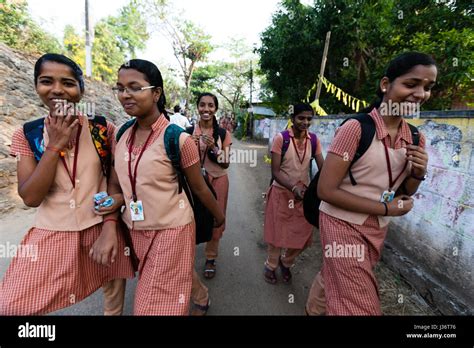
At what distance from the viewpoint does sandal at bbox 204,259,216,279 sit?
114 inches

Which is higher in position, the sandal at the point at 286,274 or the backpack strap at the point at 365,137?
the backpack strap at the point at 365,137

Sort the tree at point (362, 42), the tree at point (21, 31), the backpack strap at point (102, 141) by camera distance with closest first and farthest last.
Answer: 1. the backpack strap at point (102, 141)
2. the tree at point (362, 42)
3. the tree at point (21, 31)

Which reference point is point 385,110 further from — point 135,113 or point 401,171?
point 135,113

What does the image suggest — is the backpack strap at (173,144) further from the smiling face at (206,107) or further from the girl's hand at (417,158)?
the smiling face at (206,107)

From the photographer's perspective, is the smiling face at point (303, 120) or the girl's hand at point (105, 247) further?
the smiling face at point (303, 120)

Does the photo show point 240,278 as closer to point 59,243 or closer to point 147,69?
point 59,243

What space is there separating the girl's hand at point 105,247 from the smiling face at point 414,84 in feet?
5.76

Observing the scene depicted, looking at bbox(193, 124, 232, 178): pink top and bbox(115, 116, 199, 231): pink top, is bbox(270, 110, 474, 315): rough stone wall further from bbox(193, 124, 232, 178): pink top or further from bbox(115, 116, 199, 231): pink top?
bbox(115, 116, 199, 231): pink top

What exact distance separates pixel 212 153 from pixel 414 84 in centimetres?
200

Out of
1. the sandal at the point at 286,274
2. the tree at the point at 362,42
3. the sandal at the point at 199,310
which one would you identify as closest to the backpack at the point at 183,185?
the sandal at the point at 199,310

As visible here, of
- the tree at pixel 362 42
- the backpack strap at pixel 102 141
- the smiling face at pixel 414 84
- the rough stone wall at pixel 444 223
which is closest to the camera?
the smiling face at pixel 414 84

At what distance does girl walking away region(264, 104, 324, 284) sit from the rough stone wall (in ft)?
3.81

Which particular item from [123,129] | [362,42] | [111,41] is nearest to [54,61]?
[123,129]

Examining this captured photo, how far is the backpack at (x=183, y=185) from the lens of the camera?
1429mm
